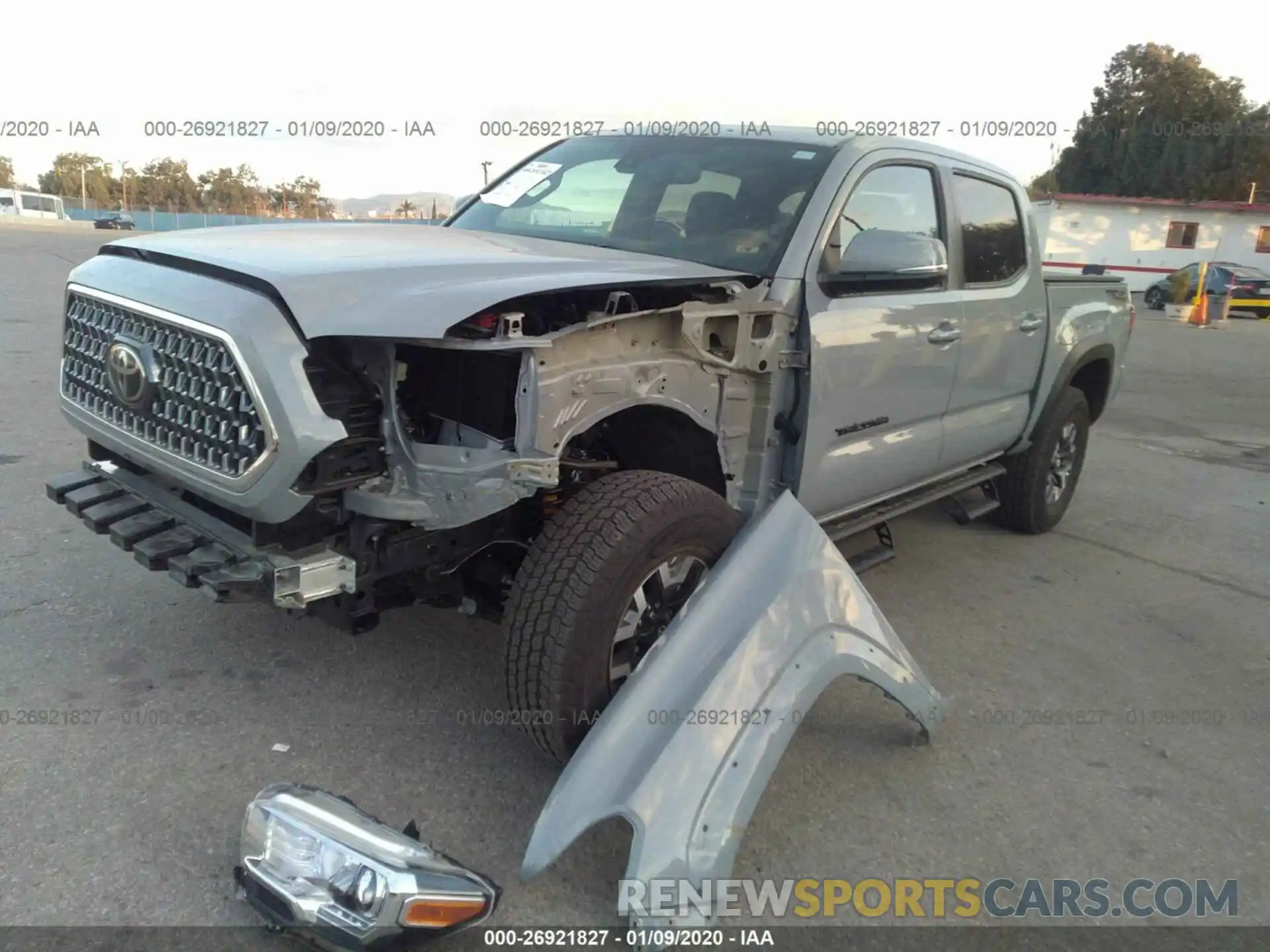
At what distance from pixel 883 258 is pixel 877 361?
463 mm

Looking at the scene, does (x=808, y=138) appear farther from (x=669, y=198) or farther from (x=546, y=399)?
(x=546, y=399)

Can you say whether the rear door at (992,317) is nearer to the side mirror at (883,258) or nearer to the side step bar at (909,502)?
the side step bar at (909,502)

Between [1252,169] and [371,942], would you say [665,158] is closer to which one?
[371,942]

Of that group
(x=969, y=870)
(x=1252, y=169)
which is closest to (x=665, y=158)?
(x=969, y=870)

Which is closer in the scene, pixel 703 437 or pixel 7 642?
pixel 703 437

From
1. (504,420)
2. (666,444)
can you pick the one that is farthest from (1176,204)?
(504,420)

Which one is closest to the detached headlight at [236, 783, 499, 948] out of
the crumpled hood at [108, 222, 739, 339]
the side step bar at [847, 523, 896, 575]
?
the crumpled hood at [108, 222, 739, 339]

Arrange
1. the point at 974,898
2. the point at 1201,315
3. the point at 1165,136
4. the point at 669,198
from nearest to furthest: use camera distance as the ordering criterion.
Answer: the point at 974,898 < the point at 669,198 < the point at 1201,315 < the point at 1165,136

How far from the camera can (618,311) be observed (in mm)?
2902

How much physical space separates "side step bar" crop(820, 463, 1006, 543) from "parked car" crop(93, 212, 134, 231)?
54233 millimetres

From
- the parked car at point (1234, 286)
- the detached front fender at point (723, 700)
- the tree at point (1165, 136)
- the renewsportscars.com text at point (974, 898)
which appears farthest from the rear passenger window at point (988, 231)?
the tree at point (1165, 136)

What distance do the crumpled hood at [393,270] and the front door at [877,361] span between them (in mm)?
527

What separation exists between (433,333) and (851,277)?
5.95 feet

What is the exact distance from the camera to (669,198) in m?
3.91
